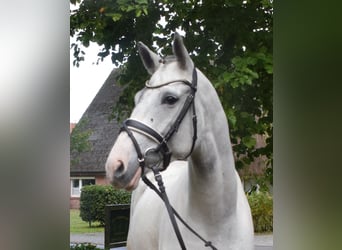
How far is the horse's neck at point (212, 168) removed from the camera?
1.16m

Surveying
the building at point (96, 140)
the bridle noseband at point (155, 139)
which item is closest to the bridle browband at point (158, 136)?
the bridle noseband at point (155, 139)

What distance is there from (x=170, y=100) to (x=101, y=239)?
0.54m

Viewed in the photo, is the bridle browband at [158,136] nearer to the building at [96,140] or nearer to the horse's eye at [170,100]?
the horse's eye at [170,100]

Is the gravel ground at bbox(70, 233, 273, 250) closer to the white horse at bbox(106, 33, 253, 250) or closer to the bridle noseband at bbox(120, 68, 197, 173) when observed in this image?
the white horse at bbox(106, 33, 253, 250)

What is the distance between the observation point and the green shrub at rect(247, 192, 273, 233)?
1.31 m

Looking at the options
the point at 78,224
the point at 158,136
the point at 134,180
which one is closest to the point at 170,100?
the point at 158,136

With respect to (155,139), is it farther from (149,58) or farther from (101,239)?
(101,239)

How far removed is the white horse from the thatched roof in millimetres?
209

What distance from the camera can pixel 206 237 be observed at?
121 centimetres

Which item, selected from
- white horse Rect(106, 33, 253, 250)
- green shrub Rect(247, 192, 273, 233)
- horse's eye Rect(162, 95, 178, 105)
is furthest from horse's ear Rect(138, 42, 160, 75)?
green shrub Rect(247, 192, 273, 233)

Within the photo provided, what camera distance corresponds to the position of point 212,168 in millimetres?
1170

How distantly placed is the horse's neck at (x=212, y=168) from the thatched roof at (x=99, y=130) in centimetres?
26
